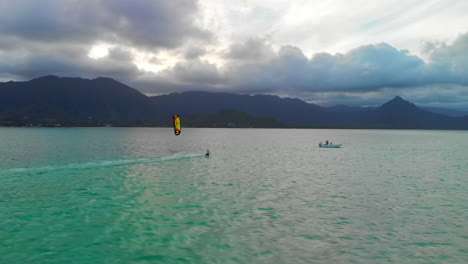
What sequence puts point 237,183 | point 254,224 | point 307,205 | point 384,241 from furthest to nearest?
point 237,183 → point 307,205 → point 254,224 → point 384,241

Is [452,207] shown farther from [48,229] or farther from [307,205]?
[48,229]

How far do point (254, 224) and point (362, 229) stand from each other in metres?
8.95

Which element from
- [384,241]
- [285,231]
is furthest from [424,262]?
[285,231]

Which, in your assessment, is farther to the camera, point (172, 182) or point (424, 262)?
point (172, 182)

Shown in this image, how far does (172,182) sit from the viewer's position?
4766 cm

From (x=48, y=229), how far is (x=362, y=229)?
2555cm

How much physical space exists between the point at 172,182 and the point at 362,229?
3008 cm

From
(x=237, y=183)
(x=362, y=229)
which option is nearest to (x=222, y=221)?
(x=362, y=229)

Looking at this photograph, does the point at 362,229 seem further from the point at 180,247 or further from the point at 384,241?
the point at 180,247

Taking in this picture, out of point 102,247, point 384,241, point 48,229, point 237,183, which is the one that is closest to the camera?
point 102,247

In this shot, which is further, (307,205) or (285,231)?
(307,205)

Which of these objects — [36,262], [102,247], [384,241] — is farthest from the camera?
[384,241]

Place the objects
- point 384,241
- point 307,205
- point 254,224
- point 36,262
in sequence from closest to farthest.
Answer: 1. point 36,262
2. point 384,241
3. point 254,224
4. point 307,205

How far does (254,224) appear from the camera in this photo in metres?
26.4
